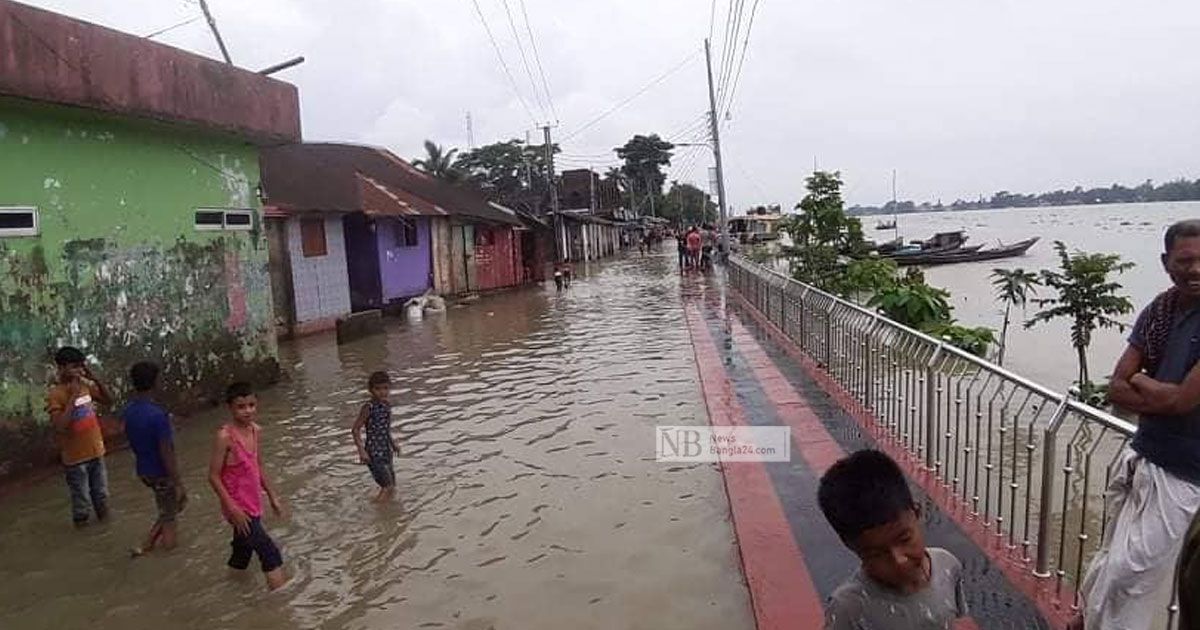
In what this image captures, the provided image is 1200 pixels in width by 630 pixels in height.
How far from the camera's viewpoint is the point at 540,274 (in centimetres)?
3072

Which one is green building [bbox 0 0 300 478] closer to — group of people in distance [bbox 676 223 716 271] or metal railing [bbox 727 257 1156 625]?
metal railing [bbox 727 257 1156 625]

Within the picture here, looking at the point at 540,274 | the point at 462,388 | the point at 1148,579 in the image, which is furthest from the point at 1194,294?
the point at 540,274

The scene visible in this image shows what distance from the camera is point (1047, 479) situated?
352cm

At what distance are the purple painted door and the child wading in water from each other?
14.4m

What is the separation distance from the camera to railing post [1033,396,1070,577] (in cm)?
339

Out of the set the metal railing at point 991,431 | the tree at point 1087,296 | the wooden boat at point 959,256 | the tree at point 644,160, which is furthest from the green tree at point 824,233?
the tree at point 644,160

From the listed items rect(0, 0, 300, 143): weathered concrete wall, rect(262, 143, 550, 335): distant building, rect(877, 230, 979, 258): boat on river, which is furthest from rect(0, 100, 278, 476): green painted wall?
rect(877, 230, 979, 258): boat on river

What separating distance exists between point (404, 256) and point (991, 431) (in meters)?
18.1

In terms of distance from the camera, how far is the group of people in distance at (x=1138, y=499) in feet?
6.52

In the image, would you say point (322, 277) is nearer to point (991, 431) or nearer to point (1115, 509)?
point (991, 431)

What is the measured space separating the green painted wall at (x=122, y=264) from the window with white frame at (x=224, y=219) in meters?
0.08

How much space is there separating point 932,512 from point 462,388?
6384mm

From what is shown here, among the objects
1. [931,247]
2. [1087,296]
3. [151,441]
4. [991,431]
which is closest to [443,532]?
[151,441]

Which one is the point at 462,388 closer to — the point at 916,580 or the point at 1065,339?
the point at 916,580
